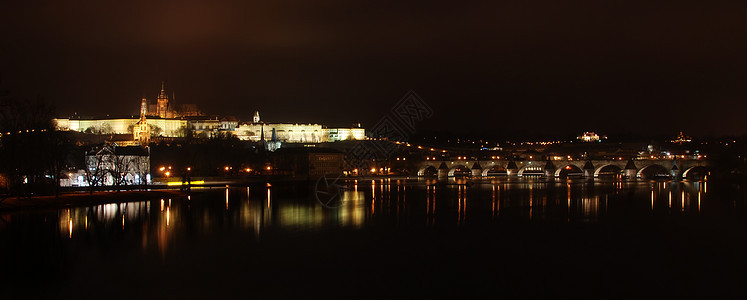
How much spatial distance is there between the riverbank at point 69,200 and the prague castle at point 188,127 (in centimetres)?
6070

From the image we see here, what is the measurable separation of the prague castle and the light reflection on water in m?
64.7

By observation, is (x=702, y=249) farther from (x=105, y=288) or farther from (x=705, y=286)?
(x=105, y=288)

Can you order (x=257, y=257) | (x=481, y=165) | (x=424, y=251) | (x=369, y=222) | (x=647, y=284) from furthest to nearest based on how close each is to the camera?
1. (x=481, y=165)
2. (x=369, y=222)
3. (x=424, y=251)
4. (x=257, y=257)
5. (x=647, y=284)

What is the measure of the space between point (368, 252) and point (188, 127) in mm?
97897

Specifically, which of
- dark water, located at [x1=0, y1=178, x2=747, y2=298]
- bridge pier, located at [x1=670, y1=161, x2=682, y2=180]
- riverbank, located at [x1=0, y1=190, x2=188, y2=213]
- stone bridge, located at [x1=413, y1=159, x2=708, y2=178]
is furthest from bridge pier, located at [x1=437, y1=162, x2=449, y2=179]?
dark water, located at [x1=0, y1=178, x2=747, y2=298]

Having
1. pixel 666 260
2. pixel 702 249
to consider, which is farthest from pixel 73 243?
pixel 702 249

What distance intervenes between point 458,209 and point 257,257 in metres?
15.1

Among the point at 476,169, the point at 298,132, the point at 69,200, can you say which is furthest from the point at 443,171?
the point at 298,132

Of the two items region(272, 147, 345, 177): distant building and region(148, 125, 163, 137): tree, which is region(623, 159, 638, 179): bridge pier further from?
region(148, 125, 163, 137): tree

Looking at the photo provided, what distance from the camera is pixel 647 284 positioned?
1398cm

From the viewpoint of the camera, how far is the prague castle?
104m

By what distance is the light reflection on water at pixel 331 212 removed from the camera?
21859 millimetres

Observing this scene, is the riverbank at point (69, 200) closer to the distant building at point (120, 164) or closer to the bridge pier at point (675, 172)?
the distant building at point (120, 164)

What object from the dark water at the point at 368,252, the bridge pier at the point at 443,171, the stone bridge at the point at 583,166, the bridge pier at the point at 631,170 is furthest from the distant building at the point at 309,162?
the dark water at the point at 368,252
